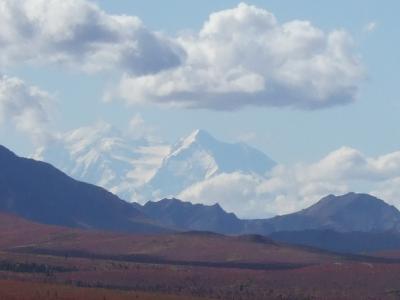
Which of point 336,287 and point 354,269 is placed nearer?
point 336,287

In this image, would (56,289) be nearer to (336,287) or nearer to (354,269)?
(336,287)

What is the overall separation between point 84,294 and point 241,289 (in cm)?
3720

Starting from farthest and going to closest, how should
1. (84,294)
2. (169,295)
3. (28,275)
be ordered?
(28,275)
(169,295)
(84,294)

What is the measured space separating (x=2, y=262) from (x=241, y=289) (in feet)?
129

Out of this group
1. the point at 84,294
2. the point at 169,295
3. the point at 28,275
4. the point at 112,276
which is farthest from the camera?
the point at 112,276

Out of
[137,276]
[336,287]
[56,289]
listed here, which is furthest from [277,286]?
[56,289]

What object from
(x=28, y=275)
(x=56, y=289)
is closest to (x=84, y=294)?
(x=56, y=289)

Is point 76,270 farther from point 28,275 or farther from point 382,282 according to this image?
point 382,282

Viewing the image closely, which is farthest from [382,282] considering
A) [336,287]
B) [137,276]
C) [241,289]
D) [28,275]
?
[28,275]

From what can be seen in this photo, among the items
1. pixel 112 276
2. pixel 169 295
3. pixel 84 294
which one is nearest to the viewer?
pixel 84 294

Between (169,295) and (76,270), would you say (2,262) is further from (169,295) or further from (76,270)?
(169,295)

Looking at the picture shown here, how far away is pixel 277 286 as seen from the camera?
173375mm

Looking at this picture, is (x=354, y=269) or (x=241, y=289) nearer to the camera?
(x=241, y=289)

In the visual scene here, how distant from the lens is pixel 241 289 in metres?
167
